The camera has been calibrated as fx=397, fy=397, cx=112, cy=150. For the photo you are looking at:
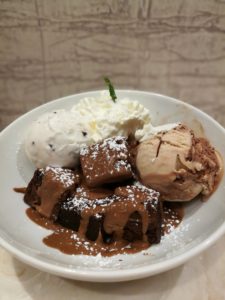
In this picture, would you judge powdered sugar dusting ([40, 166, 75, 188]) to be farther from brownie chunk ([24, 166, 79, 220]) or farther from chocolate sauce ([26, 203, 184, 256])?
chocolate sauce ([26, 203, 184, 256])

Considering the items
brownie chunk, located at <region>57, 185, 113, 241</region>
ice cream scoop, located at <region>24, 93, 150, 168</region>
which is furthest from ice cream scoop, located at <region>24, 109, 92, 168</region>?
brownie chunk, located at <region>57, 185, 113, 241</region>

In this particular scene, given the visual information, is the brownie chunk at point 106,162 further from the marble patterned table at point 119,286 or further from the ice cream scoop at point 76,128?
the marble patterned table at point 119,286

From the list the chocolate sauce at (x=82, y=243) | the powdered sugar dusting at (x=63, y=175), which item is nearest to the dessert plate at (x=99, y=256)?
the chocolate sauce at (x=82, y=243)

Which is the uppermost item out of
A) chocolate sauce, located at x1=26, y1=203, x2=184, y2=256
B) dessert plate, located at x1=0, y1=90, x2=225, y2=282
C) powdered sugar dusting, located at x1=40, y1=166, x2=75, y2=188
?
powdered sugar dusting, located at x1=40, y1=166, x2=75, y2=188

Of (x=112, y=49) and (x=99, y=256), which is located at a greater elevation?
(x=112, y=49)

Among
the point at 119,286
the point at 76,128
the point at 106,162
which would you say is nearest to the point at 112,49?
the point at 76,128

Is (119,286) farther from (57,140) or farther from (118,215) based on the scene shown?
(57,140)
